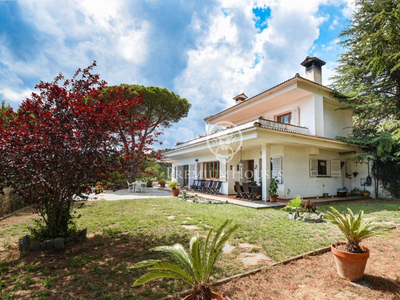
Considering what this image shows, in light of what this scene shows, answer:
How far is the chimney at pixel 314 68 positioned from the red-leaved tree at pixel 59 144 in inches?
590

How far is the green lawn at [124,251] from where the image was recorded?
2.75 m

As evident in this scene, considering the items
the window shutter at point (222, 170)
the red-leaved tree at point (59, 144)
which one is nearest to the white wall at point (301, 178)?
the window shutter at point (222, 170)

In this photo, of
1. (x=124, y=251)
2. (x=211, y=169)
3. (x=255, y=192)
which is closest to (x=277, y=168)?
(x=255, y=192)

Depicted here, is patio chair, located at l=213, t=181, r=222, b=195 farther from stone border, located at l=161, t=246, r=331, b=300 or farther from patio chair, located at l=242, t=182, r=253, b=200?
stone border, located at l=161, t=246, r=331, b=300

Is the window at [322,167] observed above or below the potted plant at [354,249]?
above

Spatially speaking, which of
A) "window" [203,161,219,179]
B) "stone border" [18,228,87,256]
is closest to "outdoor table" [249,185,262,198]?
"window" [203,161,219,179]

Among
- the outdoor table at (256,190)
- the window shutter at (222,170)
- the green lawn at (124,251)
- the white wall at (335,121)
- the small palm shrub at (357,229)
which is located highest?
the white wall at (335,121)

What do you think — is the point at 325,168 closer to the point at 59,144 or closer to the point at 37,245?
the point at 59,144

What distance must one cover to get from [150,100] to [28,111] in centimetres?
1834

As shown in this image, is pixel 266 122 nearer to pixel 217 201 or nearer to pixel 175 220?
pixel 217 201

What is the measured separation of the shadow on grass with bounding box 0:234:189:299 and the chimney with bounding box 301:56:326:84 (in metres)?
15.4

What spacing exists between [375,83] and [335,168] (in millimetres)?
6102

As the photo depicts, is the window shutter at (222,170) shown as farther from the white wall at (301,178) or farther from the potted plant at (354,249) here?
the potted plant at (354,249)

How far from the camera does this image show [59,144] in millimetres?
3885
